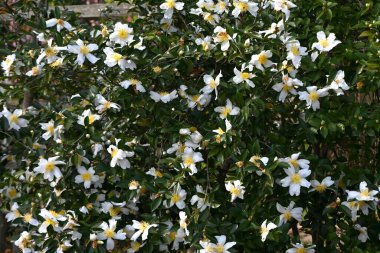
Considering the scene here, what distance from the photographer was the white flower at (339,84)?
2.14 m

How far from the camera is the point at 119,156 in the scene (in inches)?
83.6

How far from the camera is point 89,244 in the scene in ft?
7.07

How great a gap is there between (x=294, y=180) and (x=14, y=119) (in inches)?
37.8

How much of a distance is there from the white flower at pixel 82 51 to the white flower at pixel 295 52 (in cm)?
63

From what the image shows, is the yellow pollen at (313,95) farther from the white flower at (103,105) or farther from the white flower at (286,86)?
the white flower at (103,105)

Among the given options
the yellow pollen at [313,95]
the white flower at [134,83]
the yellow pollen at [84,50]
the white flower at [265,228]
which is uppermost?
the yellow pollen at [84,50]

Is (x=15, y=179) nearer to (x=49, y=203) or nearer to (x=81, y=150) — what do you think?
(x=49, y=203)

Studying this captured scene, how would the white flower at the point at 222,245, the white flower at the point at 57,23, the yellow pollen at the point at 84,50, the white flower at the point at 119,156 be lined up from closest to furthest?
the white flower at the point at 222,245
the white flower at the point at 119,156
the yellow pollen at the point at 84,50
the white flower at the point at 57,23

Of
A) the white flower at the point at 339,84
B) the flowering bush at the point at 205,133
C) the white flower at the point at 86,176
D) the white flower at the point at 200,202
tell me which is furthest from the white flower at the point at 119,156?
the white flower at the point at 339,84

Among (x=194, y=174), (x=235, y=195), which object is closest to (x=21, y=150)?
(x=194, y=174)

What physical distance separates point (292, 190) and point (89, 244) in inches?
26.3

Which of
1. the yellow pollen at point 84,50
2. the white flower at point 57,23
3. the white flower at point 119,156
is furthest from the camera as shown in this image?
the white flower at point 57,23

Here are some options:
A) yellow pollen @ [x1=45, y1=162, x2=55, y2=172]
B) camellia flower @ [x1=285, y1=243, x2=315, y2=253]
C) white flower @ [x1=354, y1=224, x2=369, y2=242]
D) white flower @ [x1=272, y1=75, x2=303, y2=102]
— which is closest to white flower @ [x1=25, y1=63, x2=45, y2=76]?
yellow pollen @ [x1=45, y1=162, x2=55, y2=172]

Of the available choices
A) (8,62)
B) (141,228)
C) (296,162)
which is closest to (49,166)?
(141,228)
